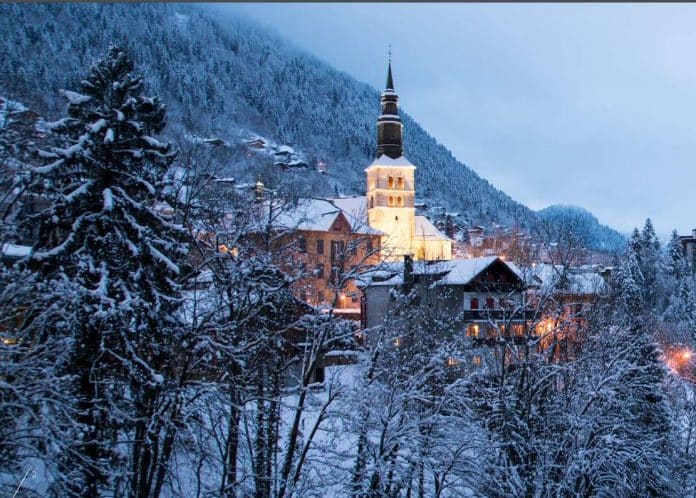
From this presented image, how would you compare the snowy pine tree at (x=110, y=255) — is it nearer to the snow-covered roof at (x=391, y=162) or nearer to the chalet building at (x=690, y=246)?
the snow-covered roof at (x=391, y=162)

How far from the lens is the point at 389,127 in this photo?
76.9 metres

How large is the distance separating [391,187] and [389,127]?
8.06 metres

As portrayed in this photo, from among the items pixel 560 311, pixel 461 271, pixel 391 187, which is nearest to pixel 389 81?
pixel 391 187

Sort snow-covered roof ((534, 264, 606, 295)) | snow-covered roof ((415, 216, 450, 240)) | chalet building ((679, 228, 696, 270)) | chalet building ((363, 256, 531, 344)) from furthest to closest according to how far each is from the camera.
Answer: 1. chalet building ((679, 228, 696, 270))
2. snow-covered roof ((415, 216, 450, 240))
3. chalet building ((363, 256, 531, 344))
4. snow-covered roof ((534, 264, 606, 295))

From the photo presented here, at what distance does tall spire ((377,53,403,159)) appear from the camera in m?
76.8

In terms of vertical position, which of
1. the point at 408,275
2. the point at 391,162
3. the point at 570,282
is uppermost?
the point at 391,162

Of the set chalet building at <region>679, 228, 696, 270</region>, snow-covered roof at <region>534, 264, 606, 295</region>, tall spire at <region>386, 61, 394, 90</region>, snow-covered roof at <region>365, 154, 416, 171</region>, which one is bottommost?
snow-covered roof at <region>534, 264, 606, 295</region>

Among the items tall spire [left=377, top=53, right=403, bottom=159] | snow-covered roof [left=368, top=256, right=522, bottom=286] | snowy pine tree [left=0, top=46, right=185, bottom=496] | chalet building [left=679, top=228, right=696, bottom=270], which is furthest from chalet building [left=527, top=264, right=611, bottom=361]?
chalet building [left=679, top=228, right=696, bottom=270]

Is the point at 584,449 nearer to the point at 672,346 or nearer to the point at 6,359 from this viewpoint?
the point at 6,359

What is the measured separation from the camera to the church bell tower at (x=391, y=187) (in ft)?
241

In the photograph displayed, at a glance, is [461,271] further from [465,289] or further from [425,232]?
[425,232]

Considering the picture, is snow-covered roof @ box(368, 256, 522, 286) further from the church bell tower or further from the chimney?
the church bell tower

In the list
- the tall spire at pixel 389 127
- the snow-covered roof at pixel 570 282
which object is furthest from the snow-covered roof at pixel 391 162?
the snow-covered roof at pixel 570 282

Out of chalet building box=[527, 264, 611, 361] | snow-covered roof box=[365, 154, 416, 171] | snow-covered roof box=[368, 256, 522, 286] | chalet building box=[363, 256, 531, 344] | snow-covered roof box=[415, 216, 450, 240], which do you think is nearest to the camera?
chalet building box=[527, 264, 611, 361]
